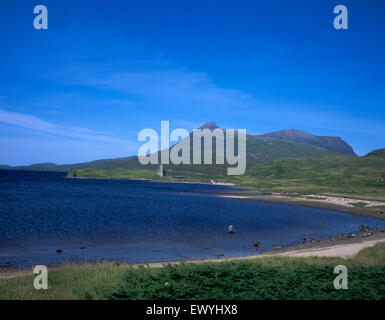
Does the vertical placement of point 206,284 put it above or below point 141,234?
above

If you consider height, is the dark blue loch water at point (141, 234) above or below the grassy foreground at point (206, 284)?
below

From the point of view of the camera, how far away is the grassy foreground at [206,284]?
14.6 m

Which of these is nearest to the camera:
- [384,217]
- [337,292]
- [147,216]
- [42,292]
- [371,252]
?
[337,292]

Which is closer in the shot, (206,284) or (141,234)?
(206,284)

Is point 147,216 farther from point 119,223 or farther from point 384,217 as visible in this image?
point 384,217

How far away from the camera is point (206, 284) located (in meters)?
16.6

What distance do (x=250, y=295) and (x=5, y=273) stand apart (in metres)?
22.6

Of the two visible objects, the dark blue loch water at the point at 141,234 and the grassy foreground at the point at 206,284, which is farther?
the dark blue loch water at the point at 141,234

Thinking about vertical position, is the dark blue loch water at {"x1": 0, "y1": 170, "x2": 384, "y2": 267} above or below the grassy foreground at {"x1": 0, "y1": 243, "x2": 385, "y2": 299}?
below

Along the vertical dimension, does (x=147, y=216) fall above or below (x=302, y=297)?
below

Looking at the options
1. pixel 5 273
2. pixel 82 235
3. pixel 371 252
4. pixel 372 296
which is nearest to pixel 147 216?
pixel 82 235

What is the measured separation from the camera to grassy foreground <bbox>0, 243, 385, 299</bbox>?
14633mm

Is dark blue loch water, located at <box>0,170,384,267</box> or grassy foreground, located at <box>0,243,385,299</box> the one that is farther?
dark blue loch water, located at <box>0,170,384,267</box>
